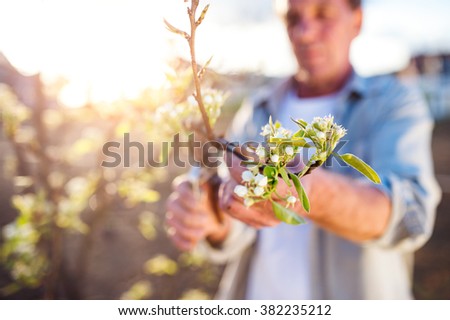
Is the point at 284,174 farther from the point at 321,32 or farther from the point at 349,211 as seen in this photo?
the point at 321,32

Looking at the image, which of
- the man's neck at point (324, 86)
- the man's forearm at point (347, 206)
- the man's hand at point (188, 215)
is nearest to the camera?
the man's forearm at point (347, 206)

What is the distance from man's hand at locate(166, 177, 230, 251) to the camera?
45.4 inches

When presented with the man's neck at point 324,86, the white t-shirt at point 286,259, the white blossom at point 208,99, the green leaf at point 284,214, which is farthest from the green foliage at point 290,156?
the man's neck at point 324,86

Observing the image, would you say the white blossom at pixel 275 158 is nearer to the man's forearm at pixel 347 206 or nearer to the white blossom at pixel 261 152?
the white blossom at pixel 261 152

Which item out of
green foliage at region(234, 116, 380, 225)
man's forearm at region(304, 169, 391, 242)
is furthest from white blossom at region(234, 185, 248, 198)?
man's forearm at region(304, 169, 391, 242)

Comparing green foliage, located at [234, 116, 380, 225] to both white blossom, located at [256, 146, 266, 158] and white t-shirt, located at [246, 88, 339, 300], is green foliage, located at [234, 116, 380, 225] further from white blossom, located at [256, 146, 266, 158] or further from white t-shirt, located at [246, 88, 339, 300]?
white t-shirt, located at [246, 88, 339, 300]

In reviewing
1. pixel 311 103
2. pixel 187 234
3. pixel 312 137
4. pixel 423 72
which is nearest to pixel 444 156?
pixel 423 72

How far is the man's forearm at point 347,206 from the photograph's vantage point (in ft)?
3.24

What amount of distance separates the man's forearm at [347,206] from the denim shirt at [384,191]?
0.12 feet

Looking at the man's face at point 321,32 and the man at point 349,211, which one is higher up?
the man's face at point 321,32

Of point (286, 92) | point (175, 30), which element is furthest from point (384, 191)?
point (175, 30)

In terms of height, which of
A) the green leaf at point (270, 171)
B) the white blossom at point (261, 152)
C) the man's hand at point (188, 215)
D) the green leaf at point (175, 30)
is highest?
the green leaf at point (175, 30)

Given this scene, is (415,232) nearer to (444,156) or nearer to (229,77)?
(229,77)

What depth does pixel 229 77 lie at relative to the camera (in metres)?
1.16
